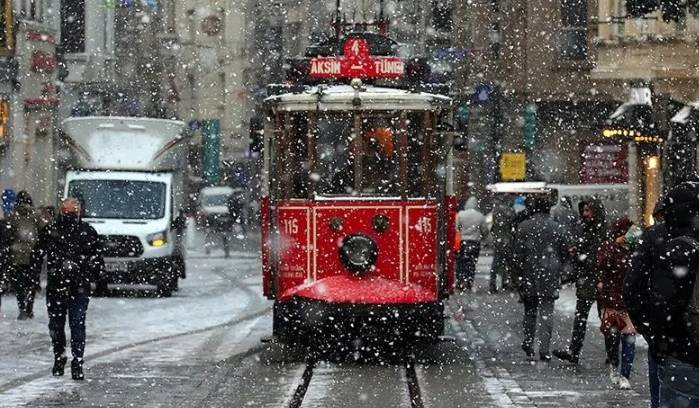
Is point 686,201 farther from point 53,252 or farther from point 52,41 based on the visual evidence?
point 52,41

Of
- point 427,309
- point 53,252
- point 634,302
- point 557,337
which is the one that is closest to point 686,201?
point 634,302

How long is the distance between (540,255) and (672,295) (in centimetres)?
970

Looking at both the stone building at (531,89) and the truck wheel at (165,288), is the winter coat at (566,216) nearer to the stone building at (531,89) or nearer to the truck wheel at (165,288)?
the truck wheel at (165,288)

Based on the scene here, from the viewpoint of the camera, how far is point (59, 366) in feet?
52.1

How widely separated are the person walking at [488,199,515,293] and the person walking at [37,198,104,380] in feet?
45.4

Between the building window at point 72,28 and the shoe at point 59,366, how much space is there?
108ft

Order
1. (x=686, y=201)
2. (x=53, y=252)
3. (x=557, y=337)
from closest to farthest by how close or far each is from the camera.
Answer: (x=686, y=201) → (x=53, y=252) → (x=557, y=337)

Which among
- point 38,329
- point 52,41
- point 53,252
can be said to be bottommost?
point 38,329

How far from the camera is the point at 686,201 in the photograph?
795 cm

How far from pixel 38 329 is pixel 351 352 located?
460 cm

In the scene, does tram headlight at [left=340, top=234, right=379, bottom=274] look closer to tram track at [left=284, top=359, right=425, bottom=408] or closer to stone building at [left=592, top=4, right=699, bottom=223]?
tram track at [left=284, top=359, right=425, bottom=408]

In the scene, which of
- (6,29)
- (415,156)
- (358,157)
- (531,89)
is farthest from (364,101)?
(531,89)

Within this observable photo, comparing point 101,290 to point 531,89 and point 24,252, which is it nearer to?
point 24,252

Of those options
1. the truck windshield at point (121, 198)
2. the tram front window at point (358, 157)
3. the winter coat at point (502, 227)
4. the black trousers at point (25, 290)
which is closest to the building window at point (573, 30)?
the winter coat at point (502, 227)
